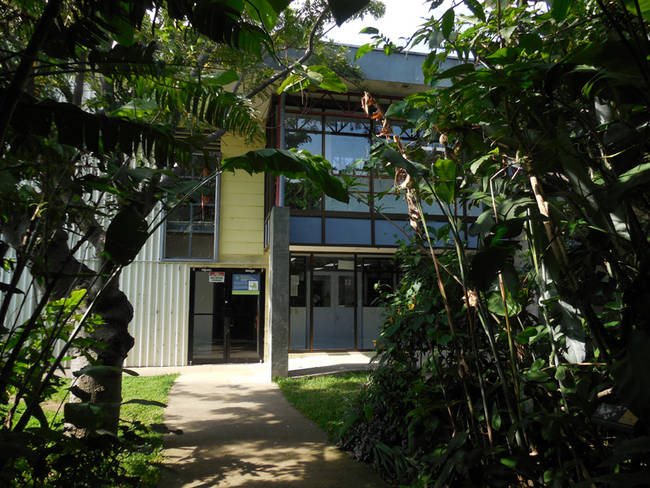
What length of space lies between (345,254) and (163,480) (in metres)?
9.66

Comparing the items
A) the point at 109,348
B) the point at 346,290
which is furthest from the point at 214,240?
the point at 109,348

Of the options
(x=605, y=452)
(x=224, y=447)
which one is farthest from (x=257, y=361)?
(x=605, y=452)

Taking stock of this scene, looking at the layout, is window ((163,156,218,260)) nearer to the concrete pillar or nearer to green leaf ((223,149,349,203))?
the concrete pillar

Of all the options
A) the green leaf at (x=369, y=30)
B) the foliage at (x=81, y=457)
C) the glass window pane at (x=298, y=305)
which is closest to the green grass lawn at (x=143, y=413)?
the foliage at (x=81, y=457)

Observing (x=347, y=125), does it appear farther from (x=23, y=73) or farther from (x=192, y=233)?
A: (x=23, y=73)

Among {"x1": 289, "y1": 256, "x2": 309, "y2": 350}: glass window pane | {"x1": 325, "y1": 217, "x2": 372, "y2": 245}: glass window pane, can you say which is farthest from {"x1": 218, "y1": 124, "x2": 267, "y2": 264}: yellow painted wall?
{"x1": 325, "y1": 217, "x2": 372, "y2": 245}: glass window pane

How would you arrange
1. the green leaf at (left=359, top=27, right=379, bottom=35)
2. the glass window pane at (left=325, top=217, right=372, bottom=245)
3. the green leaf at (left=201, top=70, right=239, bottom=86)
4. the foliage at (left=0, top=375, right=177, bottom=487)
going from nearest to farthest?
the foliage at (left=0, top=375, right=177, bottom=487) < the green leaf at (left=359, top=27, right=379, bottom=35) < the green leaf at (left=201, top=70, right=239, bottom=86) < the glass window pane at (left=325, top=217, right=372, bottom=245)

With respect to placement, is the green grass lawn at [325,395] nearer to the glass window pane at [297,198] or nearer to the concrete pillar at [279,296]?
the concrete pillar at [279,296]

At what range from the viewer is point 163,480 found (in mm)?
4090

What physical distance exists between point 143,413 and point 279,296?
3424mm

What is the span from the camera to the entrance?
11461 millimetres

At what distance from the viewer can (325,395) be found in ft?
25.5

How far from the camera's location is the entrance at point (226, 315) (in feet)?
37.6

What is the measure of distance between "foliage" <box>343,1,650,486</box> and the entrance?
29.3 feet
